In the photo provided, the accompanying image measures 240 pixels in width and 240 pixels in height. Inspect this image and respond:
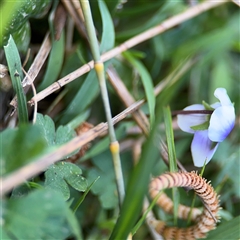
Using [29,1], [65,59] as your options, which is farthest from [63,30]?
[29,1]

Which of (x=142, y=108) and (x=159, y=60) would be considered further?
(x=159, y=60)

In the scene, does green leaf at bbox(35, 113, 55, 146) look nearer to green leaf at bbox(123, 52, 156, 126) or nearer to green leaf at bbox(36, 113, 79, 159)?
green leaf at bbox(36, 113, 79, 159)

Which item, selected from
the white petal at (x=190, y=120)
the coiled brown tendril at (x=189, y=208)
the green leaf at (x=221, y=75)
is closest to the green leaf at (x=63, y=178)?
the coiled brown tendril at (x=189, y=208)

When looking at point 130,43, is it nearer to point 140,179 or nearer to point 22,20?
point 22,20

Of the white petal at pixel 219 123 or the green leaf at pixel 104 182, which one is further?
the green leaf at pixel 104 182

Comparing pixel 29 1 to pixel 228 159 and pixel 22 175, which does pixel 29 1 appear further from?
pixel 228 159

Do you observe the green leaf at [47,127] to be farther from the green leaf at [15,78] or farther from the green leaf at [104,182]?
the green leaf at [104,182]

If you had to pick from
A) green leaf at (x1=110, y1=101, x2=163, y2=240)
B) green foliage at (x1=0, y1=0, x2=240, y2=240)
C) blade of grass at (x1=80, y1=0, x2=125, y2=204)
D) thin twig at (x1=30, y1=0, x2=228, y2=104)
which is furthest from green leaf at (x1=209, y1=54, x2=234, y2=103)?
green leaf at (x1=110, y1=101, x2=163, y2=240)
